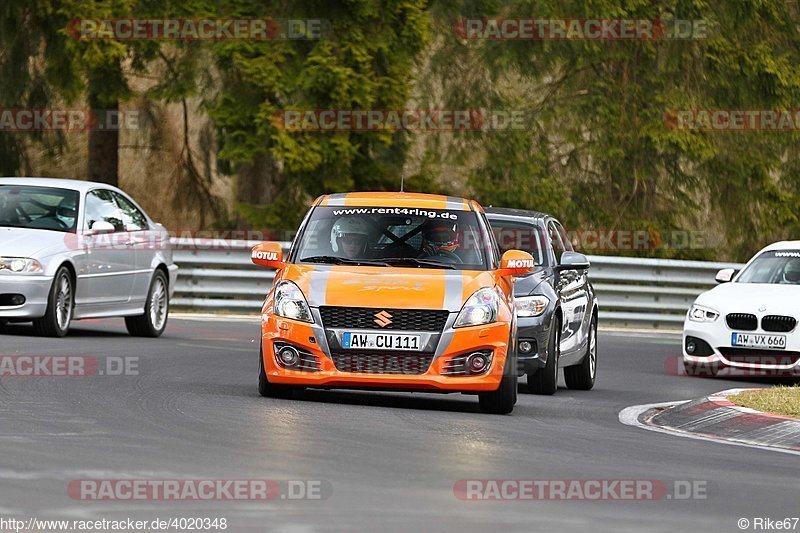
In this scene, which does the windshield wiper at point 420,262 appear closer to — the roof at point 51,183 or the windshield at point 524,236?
the windshield at point 524,236

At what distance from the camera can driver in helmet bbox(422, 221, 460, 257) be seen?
13.2 metres

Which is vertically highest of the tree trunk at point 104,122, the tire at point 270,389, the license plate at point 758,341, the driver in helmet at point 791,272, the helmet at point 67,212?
the tree trunk at point 104,122

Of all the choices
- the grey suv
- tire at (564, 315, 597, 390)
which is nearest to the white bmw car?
the grey suv

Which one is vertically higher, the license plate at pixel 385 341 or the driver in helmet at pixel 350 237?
the driver in helmet at pixel 350 237

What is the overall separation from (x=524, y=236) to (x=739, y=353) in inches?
135

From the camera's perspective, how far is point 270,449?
9.89m

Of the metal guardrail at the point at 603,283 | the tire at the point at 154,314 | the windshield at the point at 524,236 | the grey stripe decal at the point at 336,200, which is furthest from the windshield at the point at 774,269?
the metal guardrail at the point at 603,283

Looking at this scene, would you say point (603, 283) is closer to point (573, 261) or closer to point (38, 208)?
point (38, 208)

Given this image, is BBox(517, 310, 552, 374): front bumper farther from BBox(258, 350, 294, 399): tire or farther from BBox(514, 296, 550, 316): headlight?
BBox(258, 350, 294, 399): tire

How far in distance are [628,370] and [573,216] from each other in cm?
1568

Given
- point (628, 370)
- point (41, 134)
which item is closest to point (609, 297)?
point (628, 370)

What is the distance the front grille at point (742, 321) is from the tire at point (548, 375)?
11.8ft

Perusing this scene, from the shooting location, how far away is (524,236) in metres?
16.1

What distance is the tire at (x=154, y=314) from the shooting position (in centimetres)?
1969
